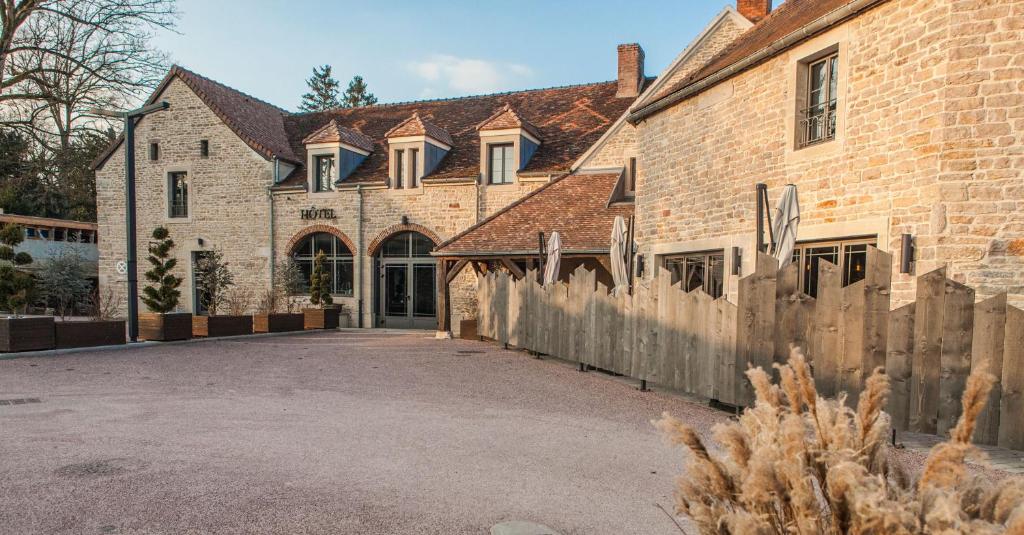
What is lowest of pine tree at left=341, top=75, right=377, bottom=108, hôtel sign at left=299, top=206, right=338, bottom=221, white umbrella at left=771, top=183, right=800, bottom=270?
white umbrella at left=771, top=183, right=800, bottom=270

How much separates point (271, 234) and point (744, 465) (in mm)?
20914

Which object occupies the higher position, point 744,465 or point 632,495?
point 744,465

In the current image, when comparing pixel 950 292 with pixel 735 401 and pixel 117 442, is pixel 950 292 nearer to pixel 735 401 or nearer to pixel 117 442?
pixel 735 401

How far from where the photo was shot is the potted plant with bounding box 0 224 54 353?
428 inches

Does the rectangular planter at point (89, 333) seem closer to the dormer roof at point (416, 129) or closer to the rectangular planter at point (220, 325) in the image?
the rectangular planter at point (220, 325)

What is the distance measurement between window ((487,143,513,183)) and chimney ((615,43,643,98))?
4513 millimetres

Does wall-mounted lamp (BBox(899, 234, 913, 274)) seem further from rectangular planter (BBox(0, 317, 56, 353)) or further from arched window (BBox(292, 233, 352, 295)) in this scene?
arched window (BBox(292, 233, 352, 295))

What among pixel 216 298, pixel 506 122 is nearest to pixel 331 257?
pixel 216 298

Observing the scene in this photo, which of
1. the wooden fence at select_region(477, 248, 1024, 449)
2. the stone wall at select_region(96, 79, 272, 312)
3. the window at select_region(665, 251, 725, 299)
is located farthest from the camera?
the stone wall at select_region(96, 79, 272, 312)

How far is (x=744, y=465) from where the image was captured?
1415mm

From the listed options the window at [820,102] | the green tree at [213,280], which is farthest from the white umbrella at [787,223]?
the green tree at [213,280]

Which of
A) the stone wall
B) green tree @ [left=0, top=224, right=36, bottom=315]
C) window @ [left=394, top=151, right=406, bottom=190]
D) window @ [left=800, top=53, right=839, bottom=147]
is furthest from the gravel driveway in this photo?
the stone wall

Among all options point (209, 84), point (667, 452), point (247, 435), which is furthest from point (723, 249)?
point (209, 84)

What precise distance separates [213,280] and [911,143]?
59.5 feet
